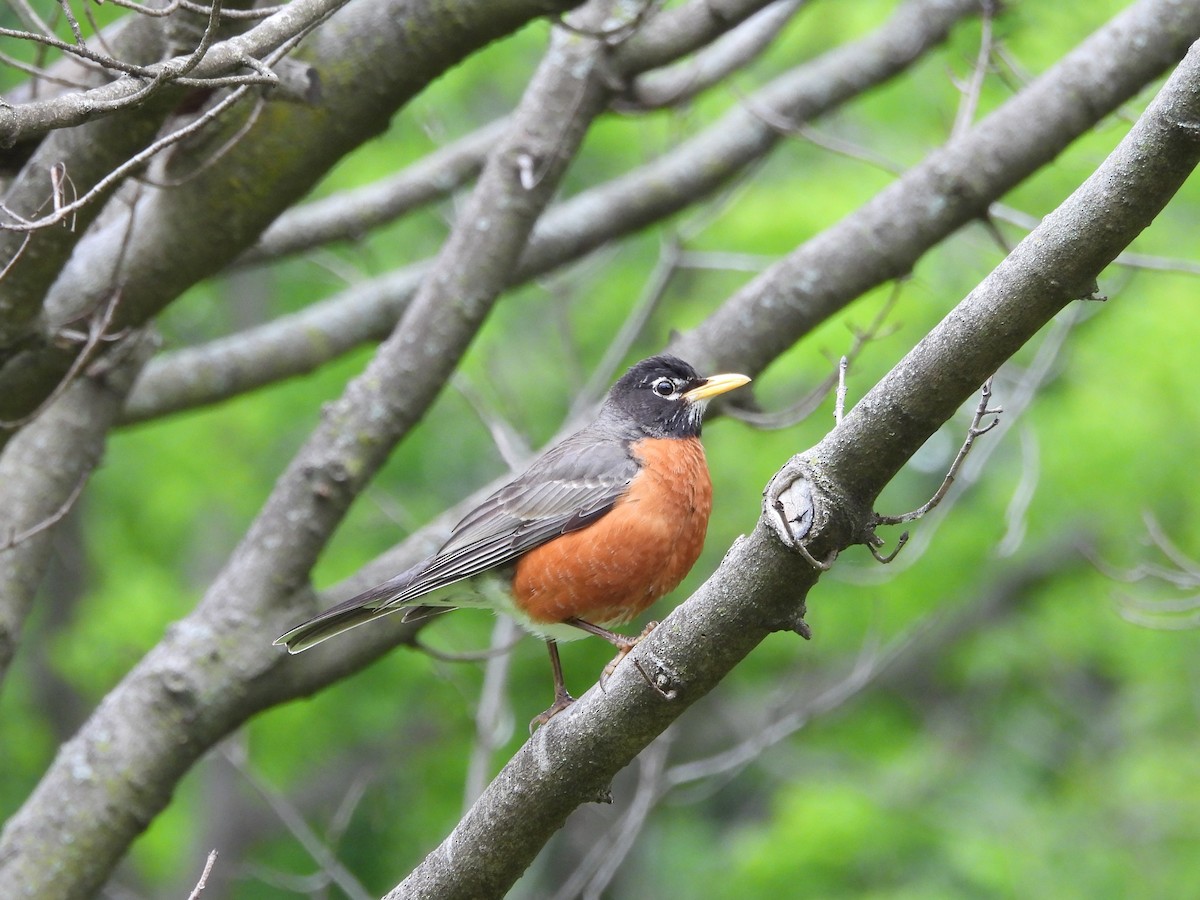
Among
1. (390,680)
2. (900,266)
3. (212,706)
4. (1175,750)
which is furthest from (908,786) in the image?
(212,706)

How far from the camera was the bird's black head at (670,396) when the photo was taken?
5.02 metres

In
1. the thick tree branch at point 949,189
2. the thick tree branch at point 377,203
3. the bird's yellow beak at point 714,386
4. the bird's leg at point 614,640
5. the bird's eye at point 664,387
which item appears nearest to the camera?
the bird's leg at point 614,640

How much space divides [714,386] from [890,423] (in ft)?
8.48

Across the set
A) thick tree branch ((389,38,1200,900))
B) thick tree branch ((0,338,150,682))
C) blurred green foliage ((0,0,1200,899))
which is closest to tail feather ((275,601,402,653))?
thick tree branch ((0,338,150,682))

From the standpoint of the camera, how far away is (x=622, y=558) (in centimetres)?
438

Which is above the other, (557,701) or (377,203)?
(377,203)

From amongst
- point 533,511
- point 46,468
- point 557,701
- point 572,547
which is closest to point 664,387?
point 533,511

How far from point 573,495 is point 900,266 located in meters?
1.55

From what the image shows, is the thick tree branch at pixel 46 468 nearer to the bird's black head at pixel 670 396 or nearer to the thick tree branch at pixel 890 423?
the bird's black head at pixel 670 396

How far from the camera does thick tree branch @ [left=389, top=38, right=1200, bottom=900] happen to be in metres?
2.32

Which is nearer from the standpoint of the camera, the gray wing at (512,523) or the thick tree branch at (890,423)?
the thick tree branch at (890,423)

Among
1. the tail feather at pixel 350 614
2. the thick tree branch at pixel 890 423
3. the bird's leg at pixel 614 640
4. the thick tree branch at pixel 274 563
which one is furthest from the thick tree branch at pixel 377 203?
the thick tree branch at pixel 890 423

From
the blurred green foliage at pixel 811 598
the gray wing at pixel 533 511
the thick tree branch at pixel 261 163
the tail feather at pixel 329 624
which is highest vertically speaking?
the thick tree branch at pixel 261 163

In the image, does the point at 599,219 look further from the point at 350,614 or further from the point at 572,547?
the point at 350,614
